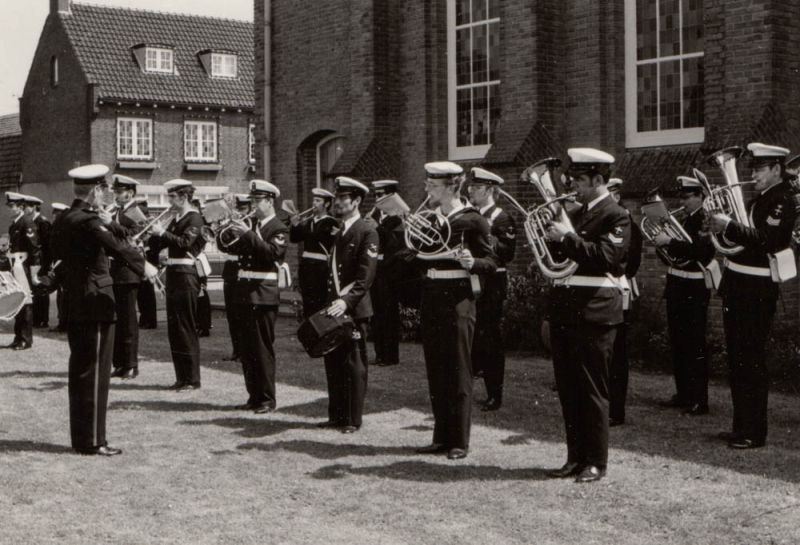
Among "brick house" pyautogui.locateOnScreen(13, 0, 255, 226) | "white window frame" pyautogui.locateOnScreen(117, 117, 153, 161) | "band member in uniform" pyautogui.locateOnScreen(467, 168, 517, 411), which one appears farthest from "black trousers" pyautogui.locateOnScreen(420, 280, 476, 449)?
"white window frame" pyautogui.locateOnScreen(117, 117, 153, 161)

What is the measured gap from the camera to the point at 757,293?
8266 millimetres

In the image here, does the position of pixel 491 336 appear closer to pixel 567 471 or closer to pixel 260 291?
pixel 260 291

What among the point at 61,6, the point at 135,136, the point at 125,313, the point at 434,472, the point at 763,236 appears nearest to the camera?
the point at 434,472

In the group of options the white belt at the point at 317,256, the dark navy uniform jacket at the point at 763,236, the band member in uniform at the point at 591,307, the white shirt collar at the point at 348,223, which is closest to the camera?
the band member in uniform at the point at 591,307

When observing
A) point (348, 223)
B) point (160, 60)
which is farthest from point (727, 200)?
point (160, 60)

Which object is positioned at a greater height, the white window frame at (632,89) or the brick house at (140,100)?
the brick house at (140,100)

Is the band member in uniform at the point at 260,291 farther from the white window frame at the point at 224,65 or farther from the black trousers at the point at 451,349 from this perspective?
the white window frame at the point at 224,65

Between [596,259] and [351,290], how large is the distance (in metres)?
2.50

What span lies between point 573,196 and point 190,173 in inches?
1411

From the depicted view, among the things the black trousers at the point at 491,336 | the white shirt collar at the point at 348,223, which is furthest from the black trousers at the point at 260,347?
the black trousers at the point at 491,336

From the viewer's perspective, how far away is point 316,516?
6453mm

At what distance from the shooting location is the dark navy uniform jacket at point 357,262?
884cm

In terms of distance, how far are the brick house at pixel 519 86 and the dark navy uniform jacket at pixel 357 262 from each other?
5.37 metres

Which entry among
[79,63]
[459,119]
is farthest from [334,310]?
[79,63]
